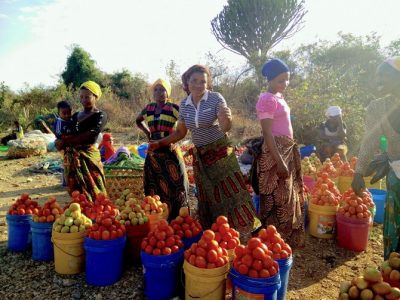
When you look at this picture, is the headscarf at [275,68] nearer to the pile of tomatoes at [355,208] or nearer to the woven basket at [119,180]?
the pile of tomatoes at [355,208]

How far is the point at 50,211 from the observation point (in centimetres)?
339

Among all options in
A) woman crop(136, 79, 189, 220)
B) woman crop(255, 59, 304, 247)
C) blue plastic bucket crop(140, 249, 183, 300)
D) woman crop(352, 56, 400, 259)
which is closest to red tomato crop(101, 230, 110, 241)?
blue plastic bucket crop(140, 249, 183, 300)

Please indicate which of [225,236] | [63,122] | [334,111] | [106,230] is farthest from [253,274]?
[334,111]

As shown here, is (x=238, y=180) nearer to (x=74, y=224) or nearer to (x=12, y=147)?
(x=74, y=224)

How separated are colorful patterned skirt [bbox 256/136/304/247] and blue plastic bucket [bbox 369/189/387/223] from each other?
5.51 ft

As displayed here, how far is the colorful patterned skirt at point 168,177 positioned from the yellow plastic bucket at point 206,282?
1.52m

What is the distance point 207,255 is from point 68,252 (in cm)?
148

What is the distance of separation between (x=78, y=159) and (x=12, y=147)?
7646 millimetres

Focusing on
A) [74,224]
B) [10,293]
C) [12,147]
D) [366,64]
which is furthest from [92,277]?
[366,64]

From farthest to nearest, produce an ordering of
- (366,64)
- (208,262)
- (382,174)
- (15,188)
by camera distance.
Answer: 1. (366,64)
2. (15,188)
3. (382,174)
4. (208,262)

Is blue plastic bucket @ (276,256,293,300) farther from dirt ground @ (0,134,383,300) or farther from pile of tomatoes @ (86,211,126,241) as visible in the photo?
pile of tomatoes @ (86,211,126,241)

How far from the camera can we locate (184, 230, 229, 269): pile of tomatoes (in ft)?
7.63

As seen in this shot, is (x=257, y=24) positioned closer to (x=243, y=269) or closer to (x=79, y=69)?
(x=79, y=69)

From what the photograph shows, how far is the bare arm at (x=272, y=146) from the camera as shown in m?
3.11
